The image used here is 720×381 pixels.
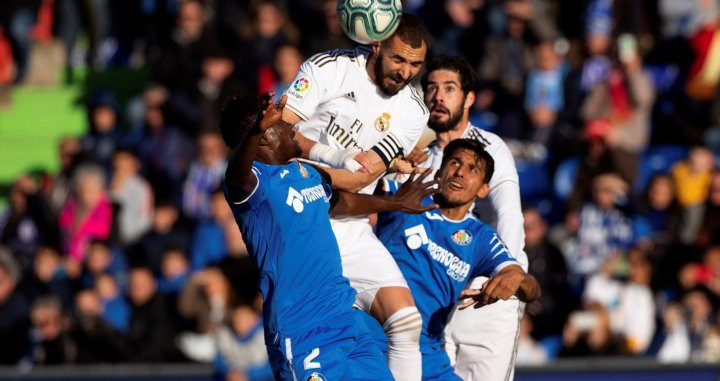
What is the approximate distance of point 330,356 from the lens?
8.51m

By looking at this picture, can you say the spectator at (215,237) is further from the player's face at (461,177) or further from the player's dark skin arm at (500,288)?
the player's dark skin arm at (500,288)

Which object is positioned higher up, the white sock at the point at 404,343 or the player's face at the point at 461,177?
the player's face at the point at 461,177

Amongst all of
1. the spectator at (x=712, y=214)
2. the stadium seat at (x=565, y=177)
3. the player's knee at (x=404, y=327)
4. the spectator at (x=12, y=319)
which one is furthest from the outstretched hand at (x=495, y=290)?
the spectator at (x=12, y=319)

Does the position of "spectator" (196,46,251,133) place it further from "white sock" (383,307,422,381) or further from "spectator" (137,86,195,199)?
"white sock" (383,307,422,381)

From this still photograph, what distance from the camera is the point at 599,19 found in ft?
57.2

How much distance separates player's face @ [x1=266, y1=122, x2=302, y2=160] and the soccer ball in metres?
0.81

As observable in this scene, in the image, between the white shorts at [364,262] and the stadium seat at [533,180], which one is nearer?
the white shorts at [364,262]

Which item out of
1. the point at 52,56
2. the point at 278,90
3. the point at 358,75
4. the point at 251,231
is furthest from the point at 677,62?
the point at 251,231

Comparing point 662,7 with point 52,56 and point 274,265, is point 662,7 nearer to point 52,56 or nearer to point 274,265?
point 52,56

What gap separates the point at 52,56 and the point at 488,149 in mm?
11168

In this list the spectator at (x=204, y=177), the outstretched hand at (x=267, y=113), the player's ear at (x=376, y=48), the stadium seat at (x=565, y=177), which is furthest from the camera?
the spectator at (x=204, y=177)

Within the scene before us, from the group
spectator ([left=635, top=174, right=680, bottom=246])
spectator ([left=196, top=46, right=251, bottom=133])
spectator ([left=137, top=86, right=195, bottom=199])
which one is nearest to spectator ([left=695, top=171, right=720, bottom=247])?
spectator ([left=635, top=174, right=680, bottom=246])

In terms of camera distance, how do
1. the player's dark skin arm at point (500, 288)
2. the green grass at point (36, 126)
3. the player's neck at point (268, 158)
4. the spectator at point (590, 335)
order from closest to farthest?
1. the player's neck at point (268, 158)
2. the player's dark skin arm at point (500, 288)
3. the spectator at point (590, 335)
4. the green grass at point (36, 126)

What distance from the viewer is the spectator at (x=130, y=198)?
16641mm
